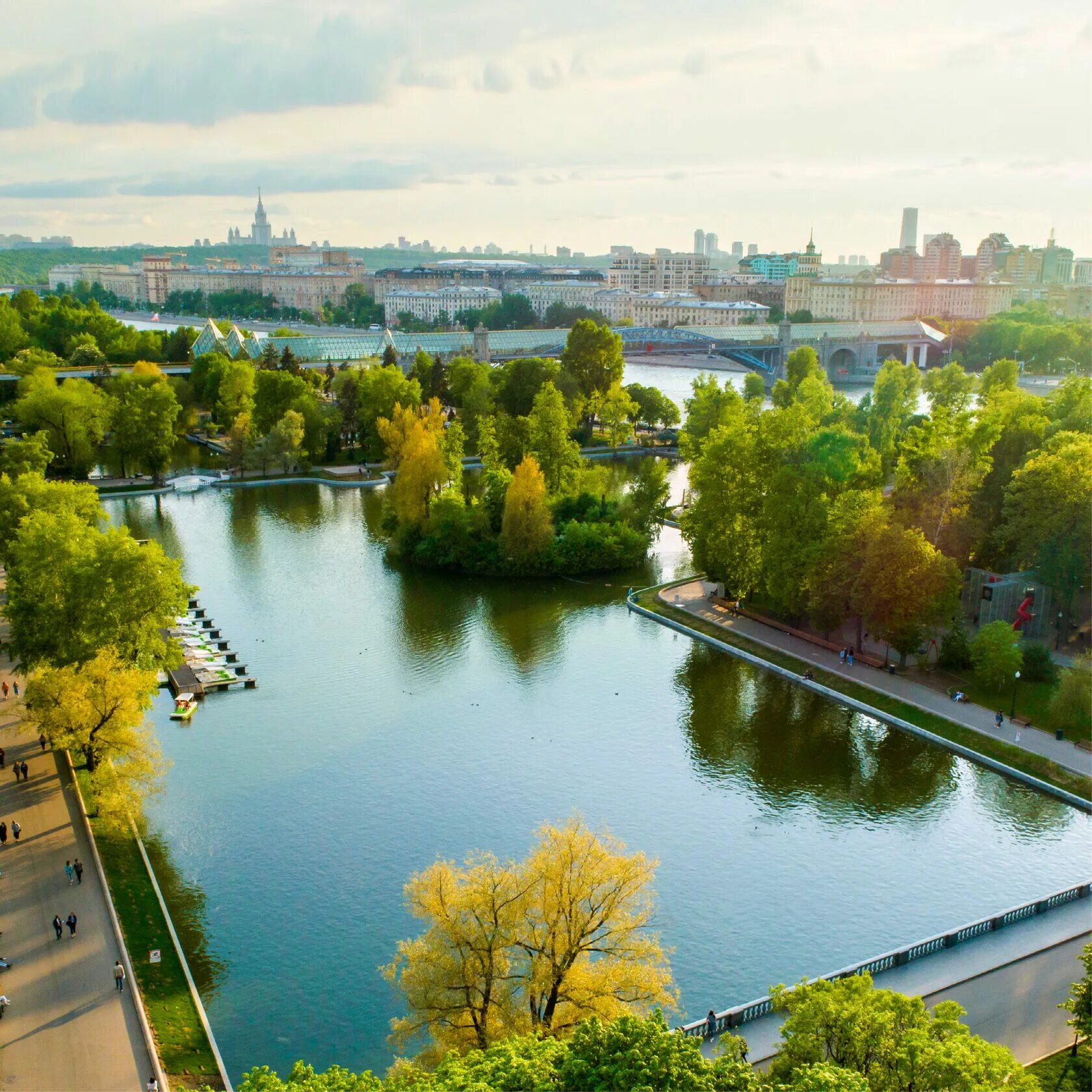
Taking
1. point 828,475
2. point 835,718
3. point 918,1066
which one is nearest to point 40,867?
point 918,1066

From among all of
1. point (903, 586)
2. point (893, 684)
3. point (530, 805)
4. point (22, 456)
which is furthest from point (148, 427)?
point (893, 684)

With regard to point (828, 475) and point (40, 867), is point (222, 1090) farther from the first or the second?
point (828, 475)

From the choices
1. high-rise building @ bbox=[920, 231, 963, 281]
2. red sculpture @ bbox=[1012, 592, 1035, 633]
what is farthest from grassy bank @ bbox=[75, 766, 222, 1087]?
high-rise building @ bbox=[920, 231, 963, 281]

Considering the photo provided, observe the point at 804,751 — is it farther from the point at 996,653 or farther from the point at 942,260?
the point at 942,260

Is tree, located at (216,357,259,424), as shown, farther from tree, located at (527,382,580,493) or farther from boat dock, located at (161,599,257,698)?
boat dock, located at (161,599,257,698)

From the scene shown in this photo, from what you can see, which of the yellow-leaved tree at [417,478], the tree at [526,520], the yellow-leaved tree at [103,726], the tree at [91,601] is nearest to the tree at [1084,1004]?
the yellow-leaved tree at [103,726]

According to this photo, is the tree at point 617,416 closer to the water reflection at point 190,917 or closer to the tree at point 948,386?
the tree at point 948,386
